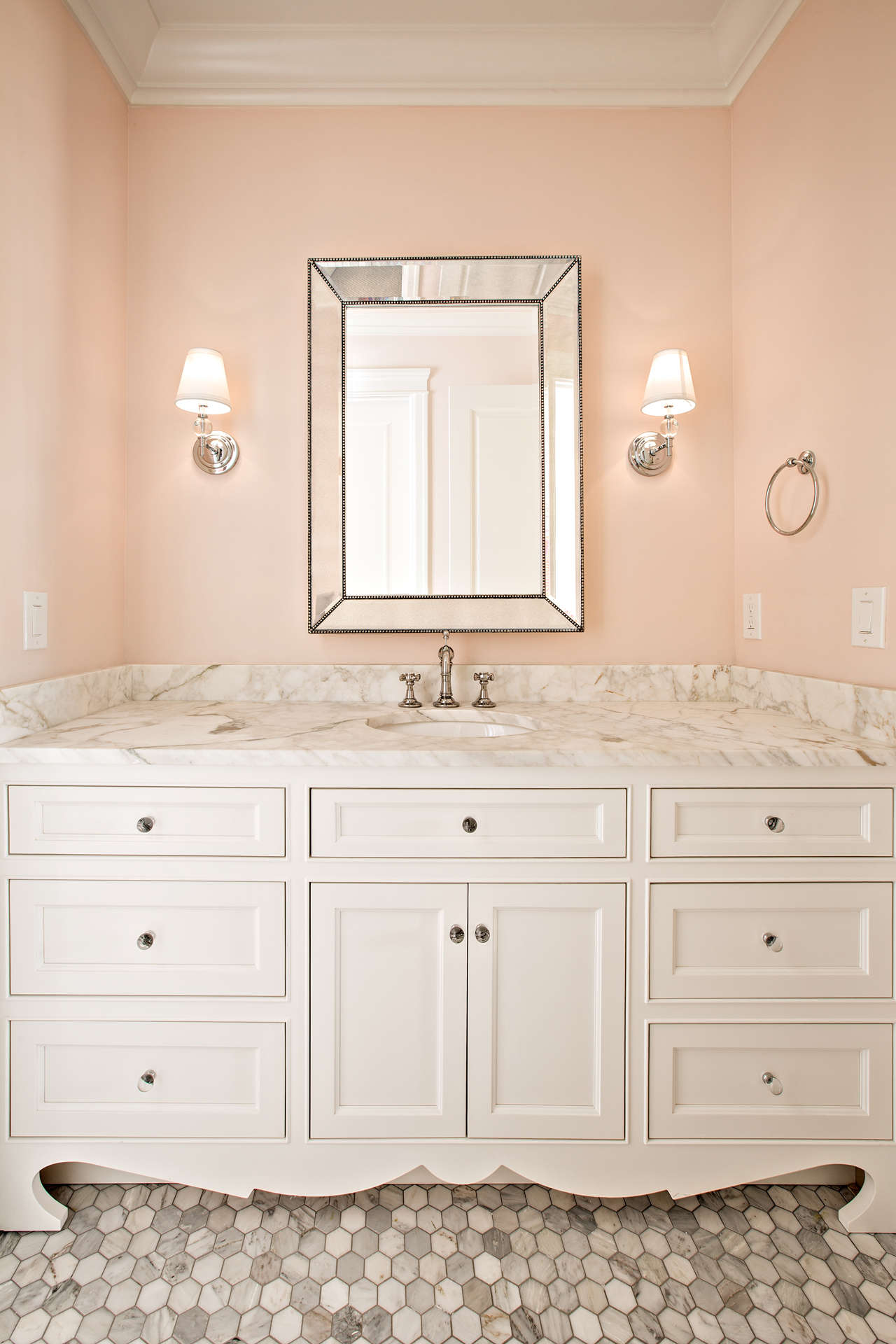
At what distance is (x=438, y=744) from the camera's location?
1339 mm

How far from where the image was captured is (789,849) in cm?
132

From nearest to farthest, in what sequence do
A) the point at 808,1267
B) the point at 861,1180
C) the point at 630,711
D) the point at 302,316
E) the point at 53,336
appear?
the point at 808,1267 → the point at 861,1180 → the point at 53,336 → the point at 630,711 → the point at 302,316

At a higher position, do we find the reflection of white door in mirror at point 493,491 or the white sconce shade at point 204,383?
the white sconce shade at point 204,383

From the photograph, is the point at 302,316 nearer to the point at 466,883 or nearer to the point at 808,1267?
the point at 466,883

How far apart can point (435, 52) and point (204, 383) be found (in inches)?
41.5

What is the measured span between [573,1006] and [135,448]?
176cm

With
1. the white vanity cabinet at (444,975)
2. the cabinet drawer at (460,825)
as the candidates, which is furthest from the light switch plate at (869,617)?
the cabinet drawer at (460,825)

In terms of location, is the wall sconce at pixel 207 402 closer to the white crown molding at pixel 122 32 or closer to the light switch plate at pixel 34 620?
the light switch plate at pixel 34 620

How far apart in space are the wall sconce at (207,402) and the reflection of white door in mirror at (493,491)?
589 mm

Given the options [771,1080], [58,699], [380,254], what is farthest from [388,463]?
[771,1080]

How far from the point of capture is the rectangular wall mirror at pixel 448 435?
1.82 m

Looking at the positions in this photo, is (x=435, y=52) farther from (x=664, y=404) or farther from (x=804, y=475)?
(x=804, y=475)

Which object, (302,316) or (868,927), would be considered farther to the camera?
(302,316)

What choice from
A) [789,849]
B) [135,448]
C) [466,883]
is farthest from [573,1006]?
[135,448]
